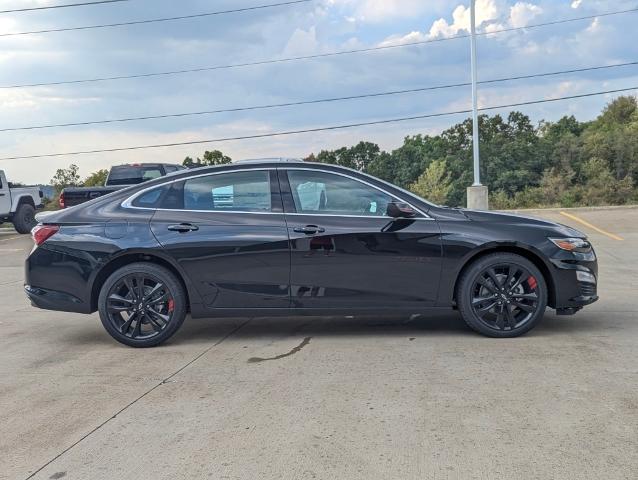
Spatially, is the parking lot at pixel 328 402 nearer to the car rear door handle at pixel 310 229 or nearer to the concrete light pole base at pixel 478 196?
the car rear door handle at pixel 310 229

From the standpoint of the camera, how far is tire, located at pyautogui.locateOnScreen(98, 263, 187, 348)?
5.49 metres

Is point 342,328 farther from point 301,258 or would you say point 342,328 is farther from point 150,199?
point 150,199

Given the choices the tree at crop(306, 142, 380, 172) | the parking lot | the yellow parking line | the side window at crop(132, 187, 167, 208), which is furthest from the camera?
the tree at crop(306, 142, 380, 172)

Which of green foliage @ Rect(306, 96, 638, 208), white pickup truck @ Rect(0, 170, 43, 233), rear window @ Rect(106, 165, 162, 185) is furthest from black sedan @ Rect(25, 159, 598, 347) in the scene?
green foliage @ Rect(306, 96, 638, 208)

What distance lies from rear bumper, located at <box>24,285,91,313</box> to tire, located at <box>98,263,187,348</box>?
20 centimetres

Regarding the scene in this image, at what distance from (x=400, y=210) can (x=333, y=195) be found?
2.03 feet

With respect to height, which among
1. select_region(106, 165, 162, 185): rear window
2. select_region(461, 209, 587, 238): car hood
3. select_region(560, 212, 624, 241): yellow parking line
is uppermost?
select_region(106, 165, 162, 185): rear window

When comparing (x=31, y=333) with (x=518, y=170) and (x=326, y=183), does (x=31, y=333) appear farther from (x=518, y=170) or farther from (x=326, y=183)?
(x=518, y=170)

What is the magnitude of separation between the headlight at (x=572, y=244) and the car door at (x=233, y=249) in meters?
2.39

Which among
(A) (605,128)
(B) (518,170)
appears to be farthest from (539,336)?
(A) (605,128)

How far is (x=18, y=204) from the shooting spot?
1961 centimetres

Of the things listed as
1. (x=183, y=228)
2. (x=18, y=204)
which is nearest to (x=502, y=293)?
(x=183, y=228)

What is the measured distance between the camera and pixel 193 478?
309 cm

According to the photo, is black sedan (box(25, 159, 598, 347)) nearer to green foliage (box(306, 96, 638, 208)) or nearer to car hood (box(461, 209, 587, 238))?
car hood (box(461, 209, 587, 238))
